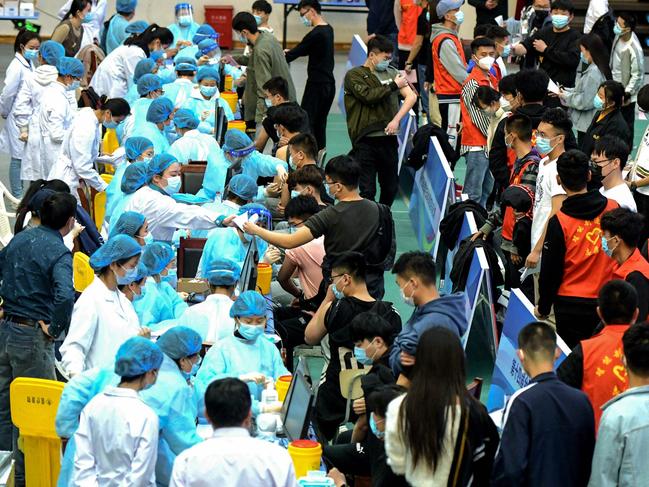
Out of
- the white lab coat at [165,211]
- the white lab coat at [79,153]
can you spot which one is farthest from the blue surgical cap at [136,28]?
the white lab coat at [165,211]

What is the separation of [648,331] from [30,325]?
11.8 feet

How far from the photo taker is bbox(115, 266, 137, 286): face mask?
6859mm

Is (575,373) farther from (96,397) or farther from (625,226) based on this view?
(96,397)

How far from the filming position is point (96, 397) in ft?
17.6

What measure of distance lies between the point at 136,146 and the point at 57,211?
286 centimetres

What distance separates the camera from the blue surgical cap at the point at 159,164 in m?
8.87

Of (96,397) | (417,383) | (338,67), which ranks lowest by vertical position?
(338,67)

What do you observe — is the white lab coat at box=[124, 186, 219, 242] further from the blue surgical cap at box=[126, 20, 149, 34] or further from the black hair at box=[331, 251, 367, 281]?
the blue surgical cap at box=[126, 20, 149, 34]

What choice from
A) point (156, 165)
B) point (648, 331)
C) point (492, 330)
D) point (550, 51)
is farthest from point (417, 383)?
point (550, 51)

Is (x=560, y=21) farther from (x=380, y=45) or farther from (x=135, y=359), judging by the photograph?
(x=135, y=359)

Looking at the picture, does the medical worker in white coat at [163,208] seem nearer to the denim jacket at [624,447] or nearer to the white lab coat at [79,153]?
the white lab coat at [79,153]

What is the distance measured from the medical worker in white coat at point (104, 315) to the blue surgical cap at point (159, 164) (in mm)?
2054

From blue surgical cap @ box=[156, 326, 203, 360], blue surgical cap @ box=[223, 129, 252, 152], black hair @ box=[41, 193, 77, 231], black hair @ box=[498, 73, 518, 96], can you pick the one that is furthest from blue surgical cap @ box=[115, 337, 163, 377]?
black hair @ box=[498, 73, 518, 96]

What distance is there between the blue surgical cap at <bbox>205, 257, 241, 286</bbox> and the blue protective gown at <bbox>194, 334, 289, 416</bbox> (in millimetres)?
636
